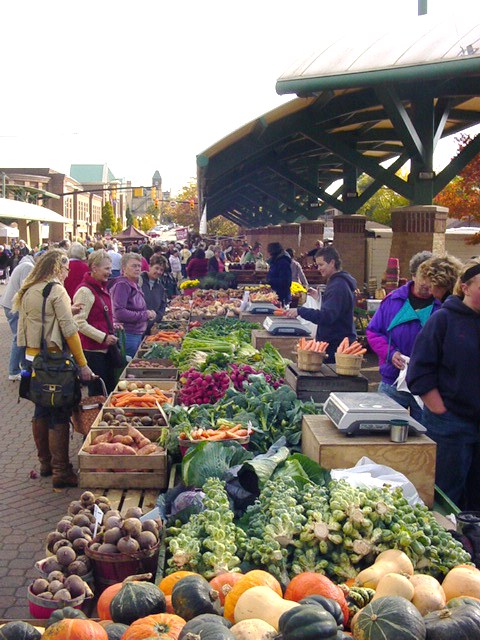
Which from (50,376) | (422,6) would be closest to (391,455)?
(50,376)

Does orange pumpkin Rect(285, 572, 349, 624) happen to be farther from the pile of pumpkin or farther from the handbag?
the handbag

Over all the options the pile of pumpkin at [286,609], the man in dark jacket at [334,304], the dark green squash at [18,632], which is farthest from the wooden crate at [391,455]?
the man in dark jacket at [334,304]

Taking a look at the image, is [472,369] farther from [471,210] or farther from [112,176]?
[112,176]

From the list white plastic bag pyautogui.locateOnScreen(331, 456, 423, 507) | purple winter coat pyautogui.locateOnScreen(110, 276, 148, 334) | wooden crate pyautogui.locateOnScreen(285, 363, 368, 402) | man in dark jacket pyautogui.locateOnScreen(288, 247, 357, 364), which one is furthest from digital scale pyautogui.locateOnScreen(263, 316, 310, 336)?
white plastic bag pyautogui.locateOnScreen(331, 456, 423, 507)

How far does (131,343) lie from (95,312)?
1.76m

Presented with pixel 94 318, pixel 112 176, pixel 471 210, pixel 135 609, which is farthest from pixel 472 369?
pixel 112 176

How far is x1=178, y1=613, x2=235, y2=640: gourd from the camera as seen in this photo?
220 cm

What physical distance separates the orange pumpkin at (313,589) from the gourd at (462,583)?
0.42m

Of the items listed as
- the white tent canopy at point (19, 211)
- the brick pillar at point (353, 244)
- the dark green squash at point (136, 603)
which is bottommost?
the dark green squash at point (136, 603)

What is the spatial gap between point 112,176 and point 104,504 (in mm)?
164101

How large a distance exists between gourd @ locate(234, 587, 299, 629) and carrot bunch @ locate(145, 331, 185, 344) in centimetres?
700

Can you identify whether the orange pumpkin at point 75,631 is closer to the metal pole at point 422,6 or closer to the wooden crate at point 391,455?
the wooden crate at point 391,455

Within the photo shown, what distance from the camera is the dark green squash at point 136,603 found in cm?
261

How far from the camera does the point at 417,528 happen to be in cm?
314
